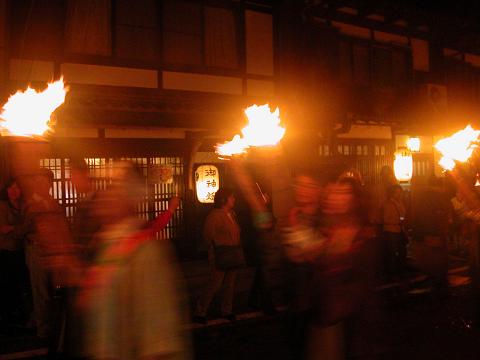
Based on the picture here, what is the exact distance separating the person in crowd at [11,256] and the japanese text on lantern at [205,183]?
4.94 meters

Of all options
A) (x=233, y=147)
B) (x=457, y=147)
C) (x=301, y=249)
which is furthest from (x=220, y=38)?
(x=301, y=249)

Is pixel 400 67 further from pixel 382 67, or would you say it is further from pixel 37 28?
pixel 37 28

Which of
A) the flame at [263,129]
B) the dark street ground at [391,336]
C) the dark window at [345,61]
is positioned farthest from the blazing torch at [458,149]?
the dark window at [345,61]

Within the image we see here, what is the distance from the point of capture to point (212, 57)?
11.8 metres

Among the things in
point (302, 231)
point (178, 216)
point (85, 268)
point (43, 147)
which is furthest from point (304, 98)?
point (85, 268)

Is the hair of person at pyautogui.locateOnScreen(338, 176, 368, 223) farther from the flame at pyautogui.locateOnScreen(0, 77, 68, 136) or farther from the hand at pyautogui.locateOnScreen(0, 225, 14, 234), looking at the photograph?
the hand at pyautogui.locateOnScreen(0, 225, 14, 234)

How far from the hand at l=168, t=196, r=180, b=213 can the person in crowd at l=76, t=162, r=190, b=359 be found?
7643mm

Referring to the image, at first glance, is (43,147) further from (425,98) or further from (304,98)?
(425,98)

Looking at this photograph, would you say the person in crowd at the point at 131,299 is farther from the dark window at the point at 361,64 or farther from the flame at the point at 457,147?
the dark window at the point at 361,64

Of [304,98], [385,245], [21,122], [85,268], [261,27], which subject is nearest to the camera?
[85,268]

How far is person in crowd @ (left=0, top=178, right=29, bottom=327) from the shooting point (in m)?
6.96

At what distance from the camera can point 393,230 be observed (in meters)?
10.2

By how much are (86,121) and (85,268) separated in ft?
23.0

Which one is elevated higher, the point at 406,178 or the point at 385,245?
the point at 406,178
